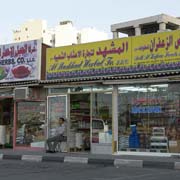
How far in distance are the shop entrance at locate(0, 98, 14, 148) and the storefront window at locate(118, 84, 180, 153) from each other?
6455 mm

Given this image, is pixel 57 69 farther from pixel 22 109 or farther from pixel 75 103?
pixel 22 109

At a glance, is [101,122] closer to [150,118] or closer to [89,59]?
[150,118]

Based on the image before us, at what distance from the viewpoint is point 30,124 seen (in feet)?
69.7

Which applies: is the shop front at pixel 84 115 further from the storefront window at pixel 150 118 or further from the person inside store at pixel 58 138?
the storefront window at pixel 150 118

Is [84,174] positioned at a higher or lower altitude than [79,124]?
lower

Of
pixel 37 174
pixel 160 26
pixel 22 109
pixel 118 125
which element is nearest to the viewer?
pixel 37 174

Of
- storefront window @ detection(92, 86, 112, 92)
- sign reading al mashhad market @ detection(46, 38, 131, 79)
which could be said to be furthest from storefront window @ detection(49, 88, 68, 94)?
storefront window @ detection(92, 86, 112, 92)

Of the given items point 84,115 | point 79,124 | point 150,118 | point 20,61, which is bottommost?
point 79,124

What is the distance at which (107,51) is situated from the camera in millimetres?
18406

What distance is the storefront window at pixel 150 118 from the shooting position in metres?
16.9

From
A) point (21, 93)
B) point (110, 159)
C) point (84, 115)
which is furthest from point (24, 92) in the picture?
point (110, 159)

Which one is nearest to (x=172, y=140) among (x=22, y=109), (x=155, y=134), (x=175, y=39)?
(x=155, y=134)

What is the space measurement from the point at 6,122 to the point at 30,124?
81.1 inches

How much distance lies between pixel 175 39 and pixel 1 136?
9.81 meters
